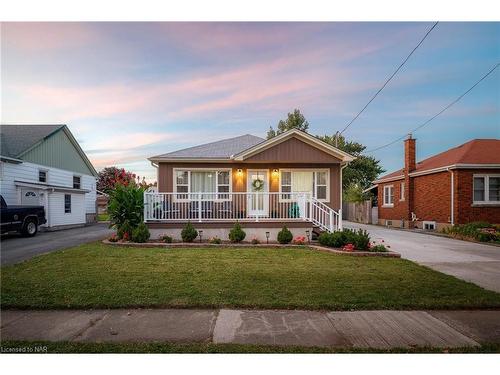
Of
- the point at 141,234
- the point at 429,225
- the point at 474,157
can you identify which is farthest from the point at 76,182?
the point at 474,157

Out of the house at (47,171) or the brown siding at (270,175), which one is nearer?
the brown siding at (270,175)

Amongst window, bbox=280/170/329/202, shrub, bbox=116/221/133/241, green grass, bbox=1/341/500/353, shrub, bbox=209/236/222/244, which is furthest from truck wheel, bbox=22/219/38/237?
window, bbox=280/170/329/202

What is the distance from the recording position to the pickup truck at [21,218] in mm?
10883

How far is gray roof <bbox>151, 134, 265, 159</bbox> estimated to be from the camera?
40.0ft

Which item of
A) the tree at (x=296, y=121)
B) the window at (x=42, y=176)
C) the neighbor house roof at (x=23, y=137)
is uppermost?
the tree at (x=296, y=121)

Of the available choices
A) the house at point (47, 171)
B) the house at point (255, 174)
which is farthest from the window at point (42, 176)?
the house at point (255, 174)

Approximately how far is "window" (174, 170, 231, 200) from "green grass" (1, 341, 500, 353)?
32.3ft

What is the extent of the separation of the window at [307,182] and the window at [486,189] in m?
8.08

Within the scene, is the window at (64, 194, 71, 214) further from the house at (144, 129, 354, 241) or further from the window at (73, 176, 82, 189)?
the house at (144, 129, 354, 241)

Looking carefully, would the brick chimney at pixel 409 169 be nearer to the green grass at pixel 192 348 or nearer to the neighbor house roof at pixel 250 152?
the neighbor house roof at pixel 250 152

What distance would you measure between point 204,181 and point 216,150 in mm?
1744

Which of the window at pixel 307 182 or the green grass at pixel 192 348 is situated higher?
the window at pixel 307 182

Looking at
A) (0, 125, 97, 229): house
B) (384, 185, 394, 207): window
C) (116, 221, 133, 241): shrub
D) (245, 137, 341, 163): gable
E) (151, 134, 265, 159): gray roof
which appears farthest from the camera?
(384, 185, 394, 207): window

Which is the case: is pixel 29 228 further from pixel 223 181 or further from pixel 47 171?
pixel 223 181
